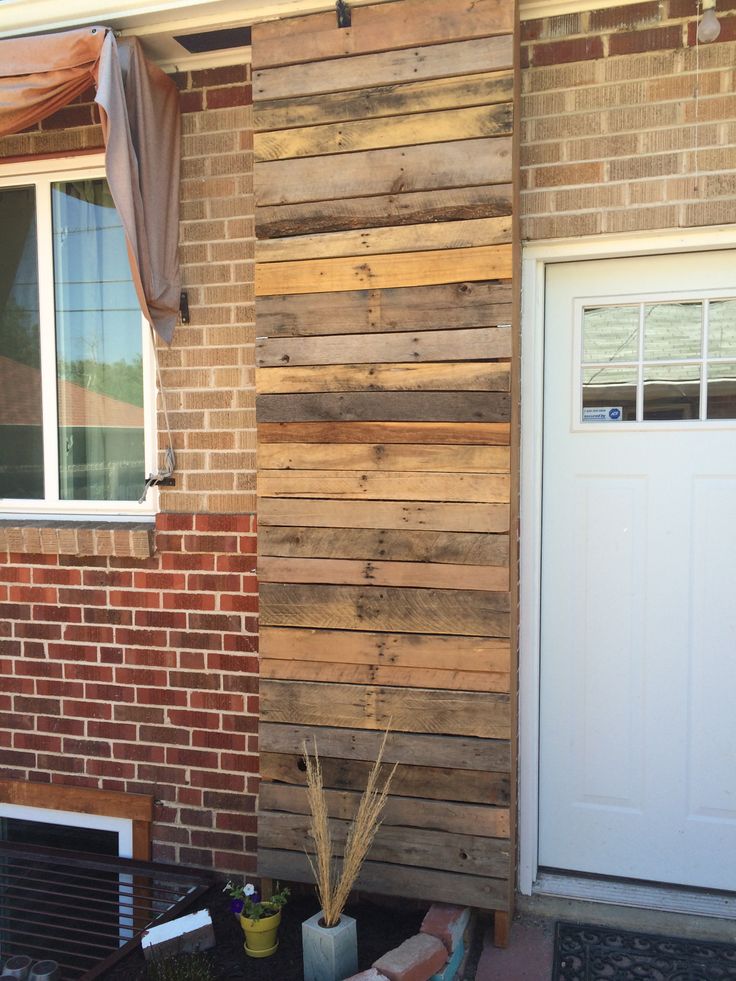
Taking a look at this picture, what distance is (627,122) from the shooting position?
3166mm

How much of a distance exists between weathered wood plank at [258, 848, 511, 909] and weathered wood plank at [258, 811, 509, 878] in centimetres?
3

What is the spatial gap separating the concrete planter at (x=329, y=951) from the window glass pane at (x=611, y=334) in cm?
232

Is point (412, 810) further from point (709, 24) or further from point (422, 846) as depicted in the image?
point (709, 24)

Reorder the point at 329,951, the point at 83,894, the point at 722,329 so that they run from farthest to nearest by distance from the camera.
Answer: the point at 83,894 → the point at 722,329 → the point at 329,951

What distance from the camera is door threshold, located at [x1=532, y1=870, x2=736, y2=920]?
10.8 ft

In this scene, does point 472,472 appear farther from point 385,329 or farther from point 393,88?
point 393,88

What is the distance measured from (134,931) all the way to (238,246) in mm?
2902

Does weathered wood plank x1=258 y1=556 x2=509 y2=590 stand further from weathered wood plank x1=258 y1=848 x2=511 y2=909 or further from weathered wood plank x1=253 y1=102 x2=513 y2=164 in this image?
weathered wood plank x1=253 y1=102 x2=513 y2=164

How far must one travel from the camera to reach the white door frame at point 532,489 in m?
3.27

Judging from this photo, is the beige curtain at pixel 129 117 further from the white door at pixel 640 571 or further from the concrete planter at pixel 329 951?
the concrete planter at pixel 329 951

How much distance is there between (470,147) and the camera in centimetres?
304

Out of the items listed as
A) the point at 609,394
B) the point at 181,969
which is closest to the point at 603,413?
the point at 609,394

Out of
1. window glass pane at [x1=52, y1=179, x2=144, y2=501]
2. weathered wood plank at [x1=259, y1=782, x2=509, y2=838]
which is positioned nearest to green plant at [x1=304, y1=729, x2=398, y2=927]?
weathered wood plank at [x1=259, y1=782, x2=509, y2=838]

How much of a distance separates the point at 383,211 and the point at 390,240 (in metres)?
0.11
